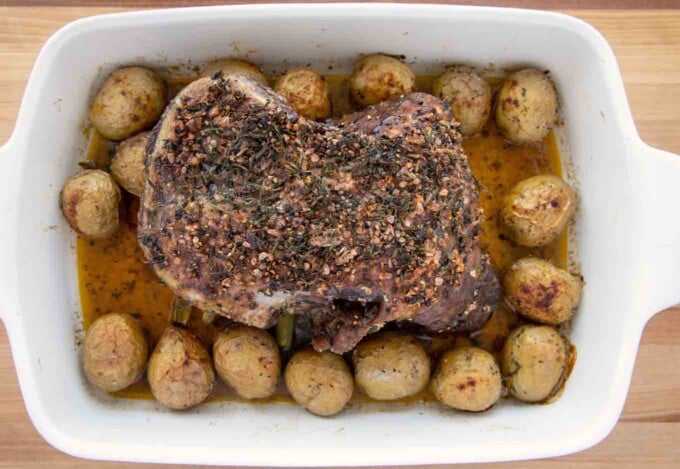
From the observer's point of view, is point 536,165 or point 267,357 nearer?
point 267,357

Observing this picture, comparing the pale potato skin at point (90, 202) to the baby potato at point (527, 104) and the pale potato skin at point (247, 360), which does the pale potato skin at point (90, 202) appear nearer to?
the pale potato skin at point (247, 360)

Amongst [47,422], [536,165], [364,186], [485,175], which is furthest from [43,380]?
[536,165]

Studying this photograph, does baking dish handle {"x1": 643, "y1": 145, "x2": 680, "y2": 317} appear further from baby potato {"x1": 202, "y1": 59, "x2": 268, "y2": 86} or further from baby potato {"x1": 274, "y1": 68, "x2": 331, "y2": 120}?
baby potato {"x1": 202, "y1": 59, "x2": 268, "y2": 86}

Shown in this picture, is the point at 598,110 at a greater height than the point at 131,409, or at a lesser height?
greater

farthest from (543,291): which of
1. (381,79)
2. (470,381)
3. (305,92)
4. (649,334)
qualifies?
(305,92)

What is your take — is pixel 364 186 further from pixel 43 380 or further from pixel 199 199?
pixel 43 380

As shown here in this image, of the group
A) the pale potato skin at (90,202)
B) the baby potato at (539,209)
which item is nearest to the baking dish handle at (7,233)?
the pale potato skin at (90,202)

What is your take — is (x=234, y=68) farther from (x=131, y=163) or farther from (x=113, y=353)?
(x=113, y=353)
